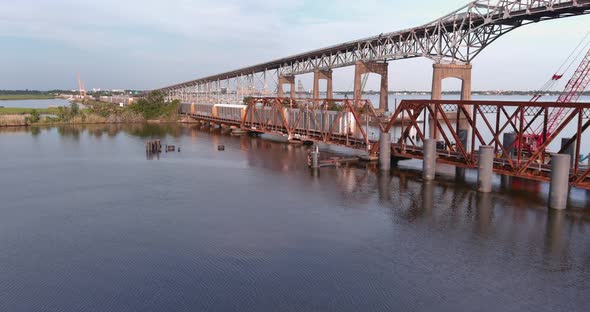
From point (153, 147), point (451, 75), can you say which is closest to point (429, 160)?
point (153, 147)

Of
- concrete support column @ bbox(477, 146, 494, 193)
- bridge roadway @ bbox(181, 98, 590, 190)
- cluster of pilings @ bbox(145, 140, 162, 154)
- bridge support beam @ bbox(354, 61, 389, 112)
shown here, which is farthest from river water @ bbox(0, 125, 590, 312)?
bridge support beam @ bbox(354, 61, 389, 112)

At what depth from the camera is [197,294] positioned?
57.6ft

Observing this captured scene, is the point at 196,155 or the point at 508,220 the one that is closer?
the point at 508,220

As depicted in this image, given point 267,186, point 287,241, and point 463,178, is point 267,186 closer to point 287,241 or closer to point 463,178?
point 287,241

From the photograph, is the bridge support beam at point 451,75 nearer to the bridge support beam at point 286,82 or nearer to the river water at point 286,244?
the river water at point 286,244

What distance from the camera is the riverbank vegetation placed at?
321 feet

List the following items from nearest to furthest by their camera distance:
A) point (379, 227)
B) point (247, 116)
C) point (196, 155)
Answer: point (379, 227), point (196, 155), point (247, 116)

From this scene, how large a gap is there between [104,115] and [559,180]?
10420 cm

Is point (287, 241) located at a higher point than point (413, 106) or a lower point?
lower

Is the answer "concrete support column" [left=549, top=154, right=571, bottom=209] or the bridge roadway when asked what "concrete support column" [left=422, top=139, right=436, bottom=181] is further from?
"concrete support column" [left=549, top=154, right=571, bottom=209]

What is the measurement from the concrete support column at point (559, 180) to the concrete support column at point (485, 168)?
17.1 ft

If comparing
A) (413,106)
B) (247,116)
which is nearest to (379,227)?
(413,106)

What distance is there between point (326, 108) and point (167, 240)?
37954 mm

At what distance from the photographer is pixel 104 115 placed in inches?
4321
